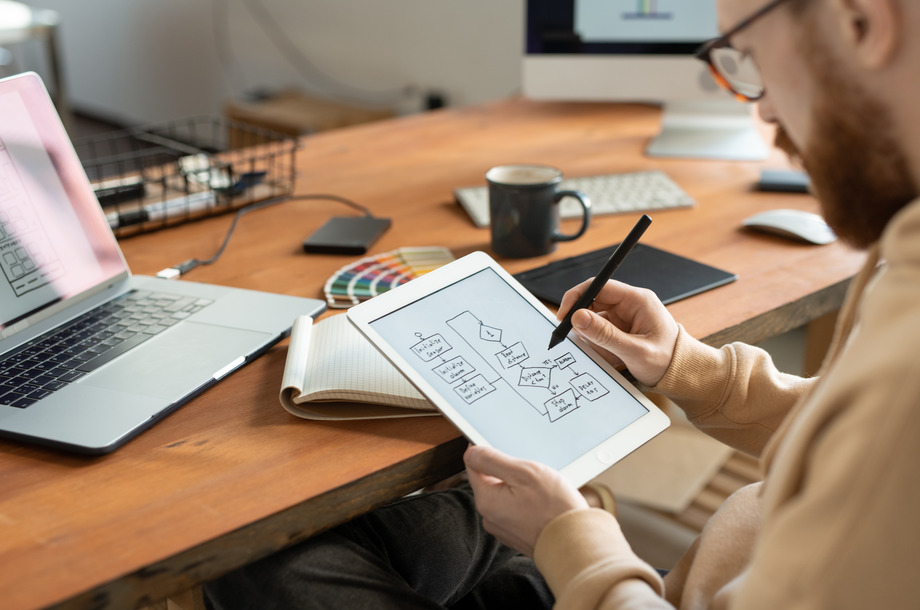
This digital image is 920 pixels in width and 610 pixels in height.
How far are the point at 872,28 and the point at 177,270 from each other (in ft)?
2.63

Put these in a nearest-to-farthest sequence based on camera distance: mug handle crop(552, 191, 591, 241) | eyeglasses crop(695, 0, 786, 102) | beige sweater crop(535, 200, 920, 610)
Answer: beige sweater crop(535, 200, 920, 610)
eyeglasses crop(695, 0, 786, 102)
mug handle crop(552, 191, 591, 241)

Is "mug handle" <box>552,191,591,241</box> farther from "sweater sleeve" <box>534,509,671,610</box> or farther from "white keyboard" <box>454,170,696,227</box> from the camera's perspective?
"sweater sleeve" <box>534,509,671,610</box>

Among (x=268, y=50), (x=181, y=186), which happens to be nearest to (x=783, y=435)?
(x=181, y=186)

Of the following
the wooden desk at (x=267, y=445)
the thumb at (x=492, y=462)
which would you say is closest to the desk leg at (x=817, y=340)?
the wooden desk at (x=267, y=445)

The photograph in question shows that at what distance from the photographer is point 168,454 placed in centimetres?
65

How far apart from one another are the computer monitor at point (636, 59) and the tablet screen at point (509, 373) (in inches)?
31.9

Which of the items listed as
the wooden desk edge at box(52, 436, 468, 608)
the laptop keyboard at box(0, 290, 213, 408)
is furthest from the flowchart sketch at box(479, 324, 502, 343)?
the laptop keyboard at box(0, 290, 213, 408)

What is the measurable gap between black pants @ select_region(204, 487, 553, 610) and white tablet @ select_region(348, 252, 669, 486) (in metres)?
0.16

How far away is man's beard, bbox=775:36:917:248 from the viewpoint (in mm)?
466

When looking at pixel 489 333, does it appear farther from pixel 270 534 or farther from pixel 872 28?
pixel 872 28

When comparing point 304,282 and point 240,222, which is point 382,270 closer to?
point 304,282

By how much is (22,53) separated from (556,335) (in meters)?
5.27

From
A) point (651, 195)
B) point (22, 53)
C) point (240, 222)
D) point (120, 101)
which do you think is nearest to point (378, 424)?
point (240, 222)

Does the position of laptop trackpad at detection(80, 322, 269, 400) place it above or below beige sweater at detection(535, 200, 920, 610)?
below
